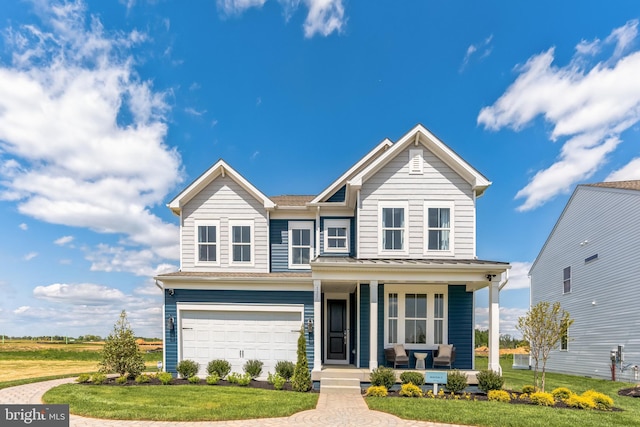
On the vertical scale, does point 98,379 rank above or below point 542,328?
below

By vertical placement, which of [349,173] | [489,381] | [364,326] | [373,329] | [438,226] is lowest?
[489,381]

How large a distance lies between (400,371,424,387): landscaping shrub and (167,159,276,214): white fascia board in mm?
7125

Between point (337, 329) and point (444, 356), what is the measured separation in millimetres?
3928

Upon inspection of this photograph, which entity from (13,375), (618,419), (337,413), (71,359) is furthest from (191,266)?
(71,359)

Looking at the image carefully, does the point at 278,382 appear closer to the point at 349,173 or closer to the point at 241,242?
the point at 241,242

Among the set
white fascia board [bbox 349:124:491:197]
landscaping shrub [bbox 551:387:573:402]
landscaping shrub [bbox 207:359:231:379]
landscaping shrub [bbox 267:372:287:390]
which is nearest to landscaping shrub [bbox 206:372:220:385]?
landscaping shrub [bbox 207:359:231:379]

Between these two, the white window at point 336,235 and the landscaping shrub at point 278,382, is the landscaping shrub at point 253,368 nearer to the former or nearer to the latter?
the landscaping shrub at point 278,382

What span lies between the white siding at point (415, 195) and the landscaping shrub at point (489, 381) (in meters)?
3.91

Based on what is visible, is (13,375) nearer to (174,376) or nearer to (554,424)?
(174,376)

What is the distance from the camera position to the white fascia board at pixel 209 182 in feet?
47.1

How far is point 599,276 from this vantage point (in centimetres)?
1803

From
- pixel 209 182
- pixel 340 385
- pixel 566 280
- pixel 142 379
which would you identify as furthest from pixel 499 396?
pixel 566 280

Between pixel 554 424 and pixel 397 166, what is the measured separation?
840 cm

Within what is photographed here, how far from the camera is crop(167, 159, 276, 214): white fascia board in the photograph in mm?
14344
